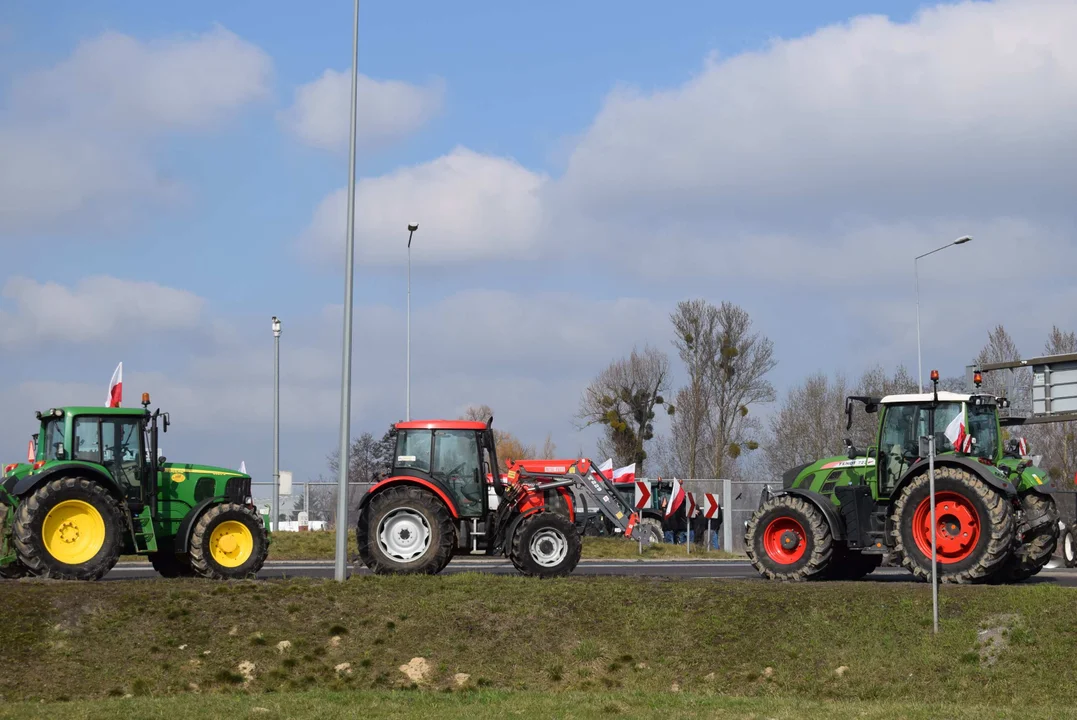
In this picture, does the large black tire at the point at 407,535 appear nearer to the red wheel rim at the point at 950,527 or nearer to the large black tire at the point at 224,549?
the large black tire at the point at 224,549

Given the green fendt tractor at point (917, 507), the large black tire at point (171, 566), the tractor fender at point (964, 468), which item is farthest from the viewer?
the large black tire at point (171, 566)

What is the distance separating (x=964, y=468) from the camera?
18.4 m

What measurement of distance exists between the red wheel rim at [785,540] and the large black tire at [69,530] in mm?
10042

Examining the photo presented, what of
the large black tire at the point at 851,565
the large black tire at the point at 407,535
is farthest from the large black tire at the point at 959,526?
the large black tire at the point at 407,535

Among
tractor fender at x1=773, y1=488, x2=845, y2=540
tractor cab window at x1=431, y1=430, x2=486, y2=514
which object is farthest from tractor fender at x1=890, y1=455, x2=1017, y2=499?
tractor cab window at x1=431, y1=430, x2=486, y2=514

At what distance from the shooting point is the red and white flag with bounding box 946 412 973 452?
754 inches

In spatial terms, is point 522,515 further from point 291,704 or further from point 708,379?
point 708,379

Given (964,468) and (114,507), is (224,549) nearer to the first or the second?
(114,507)

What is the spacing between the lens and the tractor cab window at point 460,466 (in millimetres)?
19984

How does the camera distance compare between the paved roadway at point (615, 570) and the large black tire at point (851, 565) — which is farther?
the paved roadway at point (615, 570)

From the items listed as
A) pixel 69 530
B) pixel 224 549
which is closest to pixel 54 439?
pixel 69 530

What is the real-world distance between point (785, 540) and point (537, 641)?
6.31 meters

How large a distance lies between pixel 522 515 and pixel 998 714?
8.71 m

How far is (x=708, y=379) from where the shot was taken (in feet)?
209
